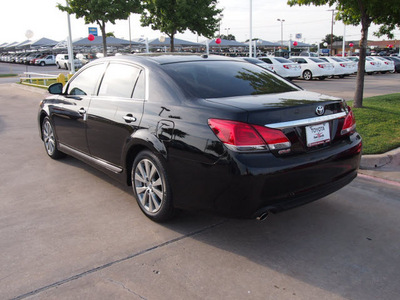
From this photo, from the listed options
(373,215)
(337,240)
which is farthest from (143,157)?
(373,215)

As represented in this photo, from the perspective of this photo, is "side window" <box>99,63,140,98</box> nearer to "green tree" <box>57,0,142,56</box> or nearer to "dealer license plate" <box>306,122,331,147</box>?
"dealer license plate" <box>306,122,331,147</box>

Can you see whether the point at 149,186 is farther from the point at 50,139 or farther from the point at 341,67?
the point at 341,67

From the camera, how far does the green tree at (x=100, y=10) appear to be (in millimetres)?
19703

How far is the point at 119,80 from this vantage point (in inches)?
174

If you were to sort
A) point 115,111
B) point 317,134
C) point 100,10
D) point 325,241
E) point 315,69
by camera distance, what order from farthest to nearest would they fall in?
point 315,69 → point 100,10 → point 115,111 → point 325,241 → point 317,134

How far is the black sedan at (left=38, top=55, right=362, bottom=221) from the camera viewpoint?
3070mm

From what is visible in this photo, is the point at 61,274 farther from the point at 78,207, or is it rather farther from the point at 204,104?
the point at 204,104

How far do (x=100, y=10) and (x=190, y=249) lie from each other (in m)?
19.0

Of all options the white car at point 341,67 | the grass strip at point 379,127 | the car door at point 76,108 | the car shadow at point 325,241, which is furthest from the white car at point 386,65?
the car door at point 76,108

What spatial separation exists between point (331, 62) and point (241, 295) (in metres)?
25.9

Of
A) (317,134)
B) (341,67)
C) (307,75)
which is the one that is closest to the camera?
(317,134)

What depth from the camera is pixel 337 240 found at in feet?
11.6

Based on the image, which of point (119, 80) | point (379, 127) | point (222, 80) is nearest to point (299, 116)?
point (222, 80)

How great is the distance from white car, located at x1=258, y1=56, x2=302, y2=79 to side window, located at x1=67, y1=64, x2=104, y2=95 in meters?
18.9
